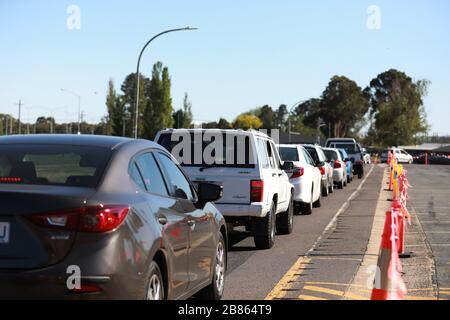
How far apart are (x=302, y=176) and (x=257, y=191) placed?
611 centimetres

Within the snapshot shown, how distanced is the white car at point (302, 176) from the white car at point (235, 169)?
4955 millimetres

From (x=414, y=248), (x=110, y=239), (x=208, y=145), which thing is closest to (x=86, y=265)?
(x=110, y=239)

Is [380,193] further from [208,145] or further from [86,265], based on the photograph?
[86,265]

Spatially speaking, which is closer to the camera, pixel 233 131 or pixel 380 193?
pixel 233 131

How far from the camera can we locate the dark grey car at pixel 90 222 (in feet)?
15.2

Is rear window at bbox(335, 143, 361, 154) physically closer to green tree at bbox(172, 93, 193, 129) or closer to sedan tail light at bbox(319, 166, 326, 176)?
sedan tail light at bbox(319, 166, 326, 176)

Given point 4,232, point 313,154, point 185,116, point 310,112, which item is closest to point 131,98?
point 185,116

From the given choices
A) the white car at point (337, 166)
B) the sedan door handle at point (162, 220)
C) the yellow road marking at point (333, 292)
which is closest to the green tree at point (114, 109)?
the white car at point (337, 166)

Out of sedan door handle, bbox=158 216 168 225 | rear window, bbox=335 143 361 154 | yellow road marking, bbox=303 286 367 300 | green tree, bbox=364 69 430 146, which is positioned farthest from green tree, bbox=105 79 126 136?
sedan door handle, bbox=158 216 168 225

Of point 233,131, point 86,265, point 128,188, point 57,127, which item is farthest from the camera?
point 57,127

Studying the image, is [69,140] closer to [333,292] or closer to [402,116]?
[333,292]

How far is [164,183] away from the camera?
6.08 m

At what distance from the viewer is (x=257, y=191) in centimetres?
1091
